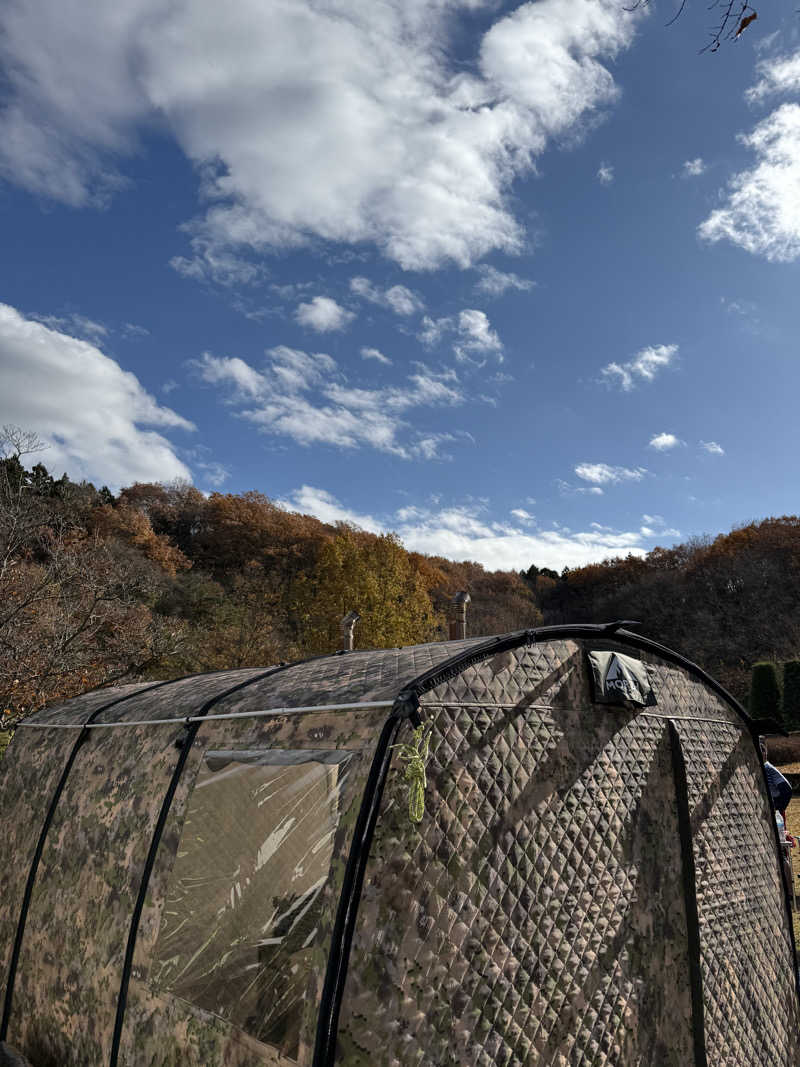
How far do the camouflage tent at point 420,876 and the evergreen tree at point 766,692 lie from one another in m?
15.6

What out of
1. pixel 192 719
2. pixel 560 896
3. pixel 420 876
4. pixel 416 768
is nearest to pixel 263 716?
pixel 192 719

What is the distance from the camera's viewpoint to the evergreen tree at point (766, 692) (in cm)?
1761

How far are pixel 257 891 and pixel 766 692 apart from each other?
59.4ft

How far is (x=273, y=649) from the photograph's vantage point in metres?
18.1

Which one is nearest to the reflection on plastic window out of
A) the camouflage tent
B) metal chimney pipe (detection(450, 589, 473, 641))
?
the camouflage tent

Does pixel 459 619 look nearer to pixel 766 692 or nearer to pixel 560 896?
pixel 560 896

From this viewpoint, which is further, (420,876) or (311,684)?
(311,684)

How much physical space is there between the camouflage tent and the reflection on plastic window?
1cm

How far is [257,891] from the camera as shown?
2.83m

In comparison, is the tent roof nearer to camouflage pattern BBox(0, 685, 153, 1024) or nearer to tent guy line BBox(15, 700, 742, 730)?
tent guy line BBox(15, 700, 742, 730)

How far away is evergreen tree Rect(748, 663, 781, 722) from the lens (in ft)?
57.8

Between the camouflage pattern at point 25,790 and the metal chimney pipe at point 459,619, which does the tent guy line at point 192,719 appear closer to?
the camouflage pattern at point 25,790

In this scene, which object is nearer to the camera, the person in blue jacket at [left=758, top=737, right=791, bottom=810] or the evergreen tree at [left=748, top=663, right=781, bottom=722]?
the person in blue jacket at [left=758, top=737, right=791, bottom=810]

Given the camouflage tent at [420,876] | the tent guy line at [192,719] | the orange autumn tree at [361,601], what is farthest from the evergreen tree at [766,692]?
the tent guy line at [192,719]
